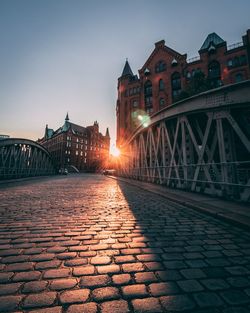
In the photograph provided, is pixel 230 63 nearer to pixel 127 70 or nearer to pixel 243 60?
pixel 243 60

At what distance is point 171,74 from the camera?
34625mm

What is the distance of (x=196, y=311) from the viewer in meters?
1.41

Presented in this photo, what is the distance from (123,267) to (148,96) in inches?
1529

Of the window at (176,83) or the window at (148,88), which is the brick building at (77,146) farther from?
the window at (176,83)

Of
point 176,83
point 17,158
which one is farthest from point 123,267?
point 176,83

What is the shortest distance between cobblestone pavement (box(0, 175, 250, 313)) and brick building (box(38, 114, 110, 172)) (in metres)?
65.2

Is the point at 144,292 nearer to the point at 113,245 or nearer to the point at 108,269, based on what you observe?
the point at 108,269

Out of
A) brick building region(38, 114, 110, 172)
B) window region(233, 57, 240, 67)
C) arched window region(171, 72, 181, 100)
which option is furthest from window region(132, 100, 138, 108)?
brick building region(38, 114, 110, 172)

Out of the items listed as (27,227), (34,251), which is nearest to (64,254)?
(34,251)

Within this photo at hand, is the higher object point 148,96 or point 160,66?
point 160,66

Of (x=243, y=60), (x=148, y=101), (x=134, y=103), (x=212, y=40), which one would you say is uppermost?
(x=212, y=40)

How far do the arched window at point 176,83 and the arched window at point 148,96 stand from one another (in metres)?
4.79

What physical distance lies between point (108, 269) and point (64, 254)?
69 centimetres

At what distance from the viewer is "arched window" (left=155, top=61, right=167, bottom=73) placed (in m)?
35.6
